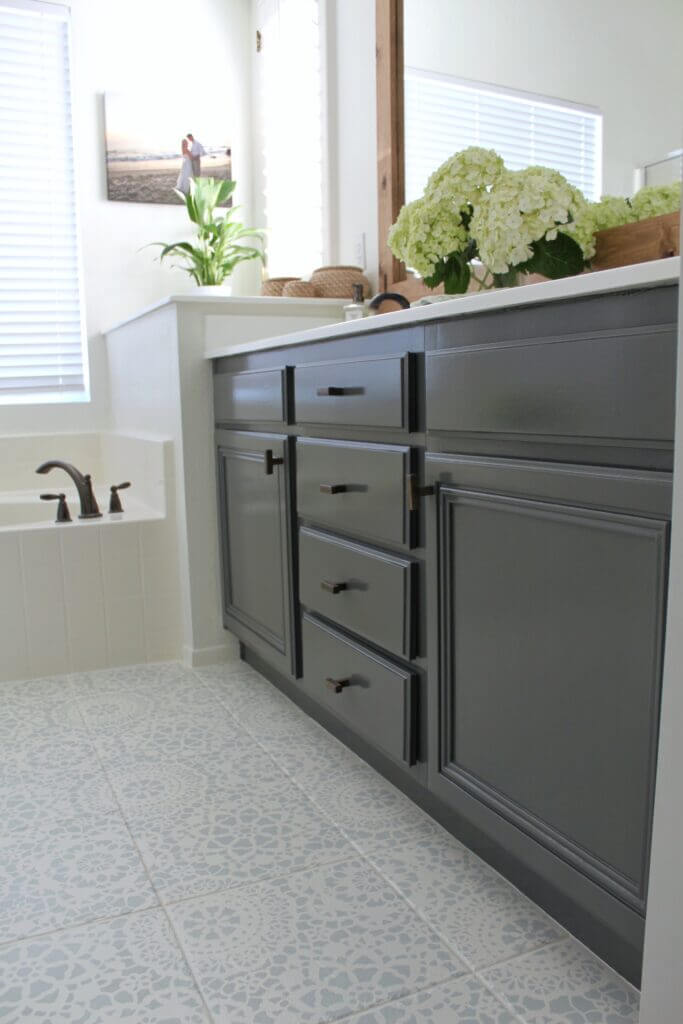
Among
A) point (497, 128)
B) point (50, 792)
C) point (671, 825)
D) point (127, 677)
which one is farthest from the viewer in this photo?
point (127, 677)

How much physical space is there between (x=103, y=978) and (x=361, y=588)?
2.58 ft

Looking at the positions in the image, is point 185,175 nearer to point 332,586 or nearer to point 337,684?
point 332,586

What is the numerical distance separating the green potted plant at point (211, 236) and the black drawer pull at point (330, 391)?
1539mm

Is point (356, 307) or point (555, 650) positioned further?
point (356, 307)

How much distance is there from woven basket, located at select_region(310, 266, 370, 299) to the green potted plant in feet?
1.94

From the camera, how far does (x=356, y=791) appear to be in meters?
1.76

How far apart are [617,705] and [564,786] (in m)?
0.17

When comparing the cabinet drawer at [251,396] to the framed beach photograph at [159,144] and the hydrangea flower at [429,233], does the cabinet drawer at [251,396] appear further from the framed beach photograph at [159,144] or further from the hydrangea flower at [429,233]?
the framed beach photograph at [159,144]

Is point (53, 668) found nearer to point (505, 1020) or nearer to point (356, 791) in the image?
point (356, 791)

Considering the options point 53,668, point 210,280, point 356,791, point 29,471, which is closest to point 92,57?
point 210,280

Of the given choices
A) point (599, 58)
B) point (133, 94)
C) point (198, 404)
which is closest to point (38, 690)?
point (198, 404)

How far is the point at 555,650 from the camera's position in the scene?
1147mm

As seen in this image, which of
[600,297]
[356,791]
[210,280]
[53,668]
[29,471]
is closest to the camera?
[600,297]

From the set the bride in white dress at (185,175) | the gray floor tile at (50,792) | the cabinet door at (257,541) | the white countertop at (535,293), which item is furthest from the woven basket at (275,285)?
the gray floor tile at (50,792)
